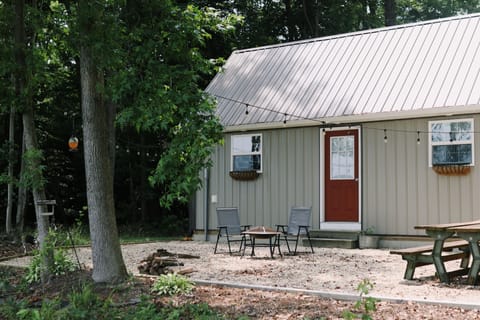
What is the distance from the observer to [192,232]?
14.0m

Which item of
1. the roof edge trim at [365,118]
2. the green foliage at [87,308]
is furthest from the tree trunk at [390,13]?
the green foliage at [87,308]

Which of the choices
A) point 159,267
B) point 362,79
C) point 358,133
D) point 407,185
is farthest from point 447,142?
point 159,267

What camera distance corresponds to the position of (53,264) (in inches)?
286

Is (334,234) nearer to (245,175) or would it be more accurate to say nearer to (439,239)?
(245,175)

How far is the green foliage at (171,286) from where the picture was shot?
20.4ft

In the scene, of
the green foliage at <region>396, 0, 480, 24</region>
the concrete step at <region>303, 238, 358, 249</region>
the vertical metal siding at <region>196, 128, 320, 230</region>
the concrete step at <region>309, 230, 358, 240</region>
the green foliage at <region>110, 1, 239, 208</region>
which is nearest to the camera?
the green foliage at <region>110, 1, 239, 208</region>

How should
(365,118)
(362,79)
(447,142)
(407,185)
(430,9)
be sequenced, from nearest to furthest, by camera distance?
(447,142) → (407,185) → (365,118) → (362,79) → (430,9)

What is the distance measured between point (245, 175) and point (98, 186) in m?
5.93

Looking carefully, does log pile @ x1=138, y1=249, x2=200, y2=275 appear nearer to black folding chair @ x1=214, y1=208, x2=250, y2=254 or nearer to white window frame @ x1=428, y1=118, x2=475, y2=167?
black folding chair @ x1=214, y1=208, x2=250, y2=254

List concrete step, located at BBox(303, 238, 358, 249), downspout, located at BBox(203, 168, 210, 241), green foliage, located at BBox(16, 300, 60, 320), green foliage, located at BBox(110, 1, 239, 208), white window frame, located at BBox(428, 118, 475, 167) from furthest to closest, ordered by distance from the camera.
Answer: downspout, located at BBox(203, 168, 210, 241)
concrete step, located at BBox(303, 238, 358, 249)
white window frame, located at BBox(428, 118, 475, 167)
green foliage, located at BBox(110, 1, 239, 208)
green foliage, located at BBox(16, 300, 60, 320)

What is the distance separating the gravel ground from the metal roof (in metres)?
2.56

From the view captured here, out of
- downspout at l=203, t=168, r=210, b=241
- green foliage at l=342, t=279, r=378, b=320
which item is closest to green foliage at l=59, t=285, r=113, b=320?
green foliage at l=342, t=279, r=378, b=320

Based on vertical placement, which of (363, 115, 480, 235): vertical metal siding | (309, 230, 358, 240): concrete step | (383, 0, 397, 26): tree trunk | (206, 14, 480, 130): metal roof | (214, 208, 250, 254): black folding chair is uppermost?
(383, 0, 397, 26): tree trunk

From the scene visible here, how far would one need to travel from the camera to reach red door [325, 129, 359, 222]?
11.3m
